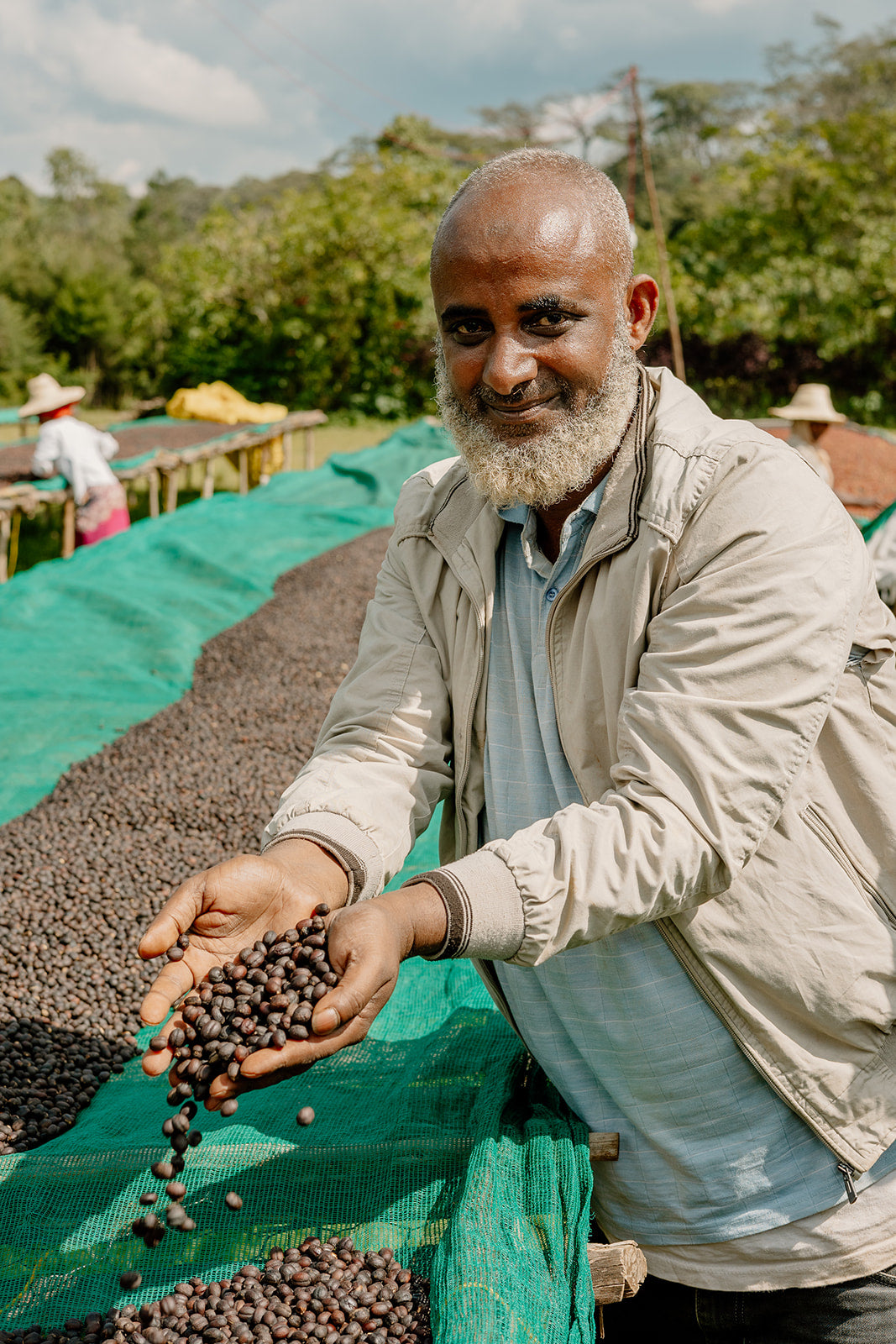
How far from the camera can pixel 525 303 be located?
Answer: 1.53 metres

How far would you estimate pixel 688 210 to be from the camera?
29984mm

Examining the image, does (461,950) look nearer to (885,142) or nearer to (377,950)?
(377,950)

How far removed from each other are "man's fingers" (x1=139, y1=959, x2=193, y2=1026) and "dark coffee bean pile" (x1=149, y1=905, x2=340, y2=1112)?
3 cm

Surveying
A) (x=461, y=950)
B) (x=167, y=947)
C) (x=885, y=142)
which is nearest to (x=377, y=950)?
(x=461, y=950)

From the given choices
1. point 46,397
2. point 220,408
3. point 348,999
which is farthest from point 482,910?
point 220,408

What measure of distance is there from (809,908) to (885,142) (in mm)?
A: 21736

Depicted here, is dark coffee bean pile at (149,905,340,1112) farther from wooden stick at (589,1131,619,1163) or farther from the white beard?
the white beard

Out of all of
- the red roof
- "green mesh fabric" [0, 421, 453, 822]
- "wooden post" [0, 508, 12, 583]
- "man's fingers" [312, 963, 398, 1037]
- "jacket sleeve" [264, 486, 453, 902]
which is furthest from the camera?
the red roof

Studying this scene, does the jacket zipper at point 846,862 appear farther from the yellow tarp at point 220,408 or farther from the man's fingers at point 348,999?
the yellow tarp at point 220,408

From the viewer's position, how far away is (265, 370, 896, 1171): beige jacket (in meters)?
1.31

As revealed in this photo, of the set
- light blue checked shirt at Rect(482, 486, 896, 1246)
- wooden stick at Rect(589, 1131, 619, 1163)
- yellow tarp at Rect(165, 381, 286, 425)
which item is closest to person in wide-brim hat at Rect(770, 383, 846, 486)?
light blue checked shirt at Rect(482, 486, 896, 1246)

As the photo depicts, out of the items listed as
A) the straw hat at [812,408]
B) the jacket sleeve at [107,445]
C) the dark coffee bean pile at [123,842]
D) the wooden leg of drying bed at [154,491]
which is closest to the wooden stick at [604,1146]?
the dark coffee bean pile at [123,842]

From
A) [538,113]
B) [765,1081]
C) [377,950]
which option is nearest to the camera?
[377,950]

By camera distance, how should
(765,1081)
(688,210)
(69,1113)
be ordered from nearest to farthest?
(765,1081)
(69,1113)
(688,210)
